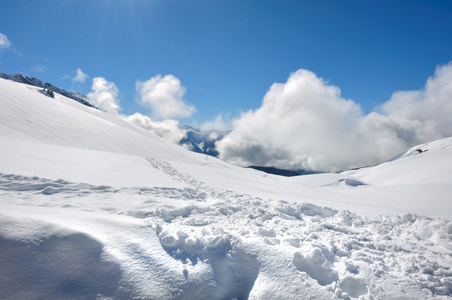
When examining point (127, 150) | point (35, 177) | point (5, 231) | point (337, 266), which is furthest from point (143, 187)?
point (127, 150)

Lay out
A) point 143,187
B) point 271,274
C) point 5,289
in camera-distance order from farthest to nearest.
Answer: point 143,187 → point 271,274 → point 5,289

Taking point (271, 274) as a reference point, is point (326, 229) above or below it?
above

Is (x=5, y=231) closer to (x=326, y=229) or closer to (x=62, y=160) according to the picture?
(x=326, y=229)

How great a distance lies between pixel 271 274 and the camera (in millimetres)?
3891

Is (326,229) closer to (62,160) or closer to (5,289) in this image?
(5,289)

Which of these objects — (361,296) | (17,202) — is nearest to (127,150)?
(17,202)

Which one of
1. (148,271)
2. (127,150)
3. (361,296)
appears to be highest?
(127,150)

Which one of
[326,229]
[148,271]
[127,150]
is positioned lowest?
[148,271]

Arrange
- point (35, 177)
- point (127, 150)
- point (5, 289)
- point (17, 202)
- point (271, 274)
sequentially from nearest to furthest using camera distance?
point (5, 289) < point (271, 274) < point (17, 202) < point (35, 177) < point (127, 150)

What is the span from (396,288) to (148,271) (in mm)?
4084

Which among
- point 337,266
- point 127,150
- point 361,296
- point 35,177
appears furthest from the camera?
point 127,150

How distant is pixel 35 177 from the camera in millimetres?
8031

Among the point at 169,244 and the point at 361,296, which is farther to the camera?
the point at 169,244

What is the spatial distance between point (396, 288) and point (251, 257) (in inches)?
93.9
